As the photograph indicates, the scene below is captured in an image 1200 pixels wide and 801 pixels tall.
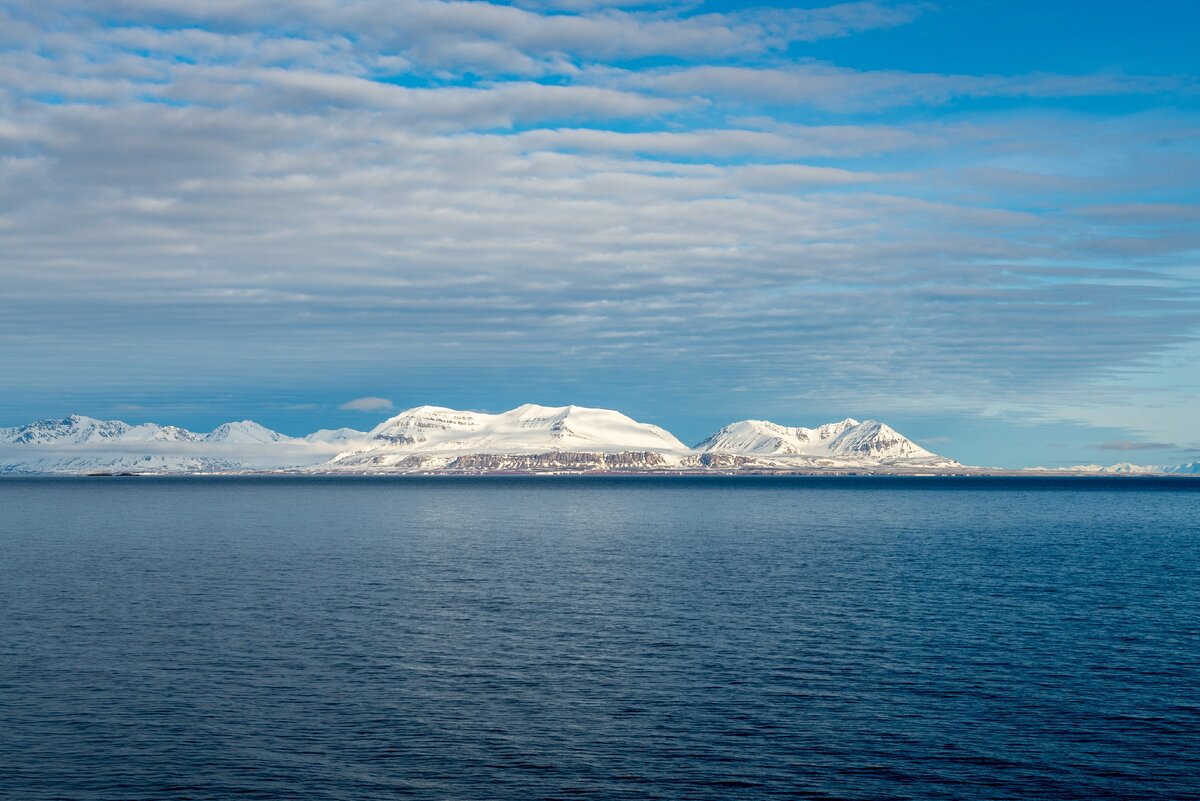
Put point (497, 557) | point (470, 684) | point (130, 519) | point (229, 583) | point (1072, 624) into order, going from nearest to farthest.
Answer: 1. point (470, 684)
2. point (1072, 624)
3. point (229, 583)
4. point (497, 557)
5. point (130, 519)

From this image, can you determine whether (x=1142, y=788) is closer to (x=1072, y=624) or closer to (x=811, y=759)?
(x=811, y=759)

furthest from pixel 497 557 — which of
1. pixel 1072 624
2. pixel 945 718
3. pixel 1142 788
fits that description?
pixel 1142 788

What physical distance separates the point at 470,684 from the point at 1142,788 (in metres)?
25.9

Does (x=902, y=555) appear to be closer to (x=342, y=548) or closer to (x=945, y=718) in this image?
(x=342, y=548)

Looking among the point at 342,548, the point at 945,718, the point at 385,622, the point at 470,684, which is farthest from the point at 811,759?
the point at 342,548

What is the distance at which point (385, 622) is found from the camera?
6312cm

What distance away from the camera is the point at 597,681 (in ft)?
156

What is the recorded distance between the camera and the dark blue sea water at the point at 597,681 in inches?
1374

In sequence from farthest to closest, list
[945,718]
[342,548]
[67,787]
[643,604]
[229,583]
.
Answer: [342,548]
[229,583]
[643,604]
[945,718]
[67,787]

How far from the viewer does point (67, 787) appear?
3353 cm

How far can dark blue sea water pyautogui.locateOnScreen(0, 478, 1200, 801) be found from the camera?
3491cm

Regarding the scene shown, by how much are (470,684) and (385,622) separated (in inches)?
697

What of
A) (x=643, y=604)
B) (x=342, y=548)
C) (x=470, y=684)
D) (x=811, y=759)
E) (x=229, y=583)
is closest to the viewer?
(x=811, y=759)

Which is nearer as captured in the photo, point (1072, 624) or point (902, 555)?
point (1072, 624)
